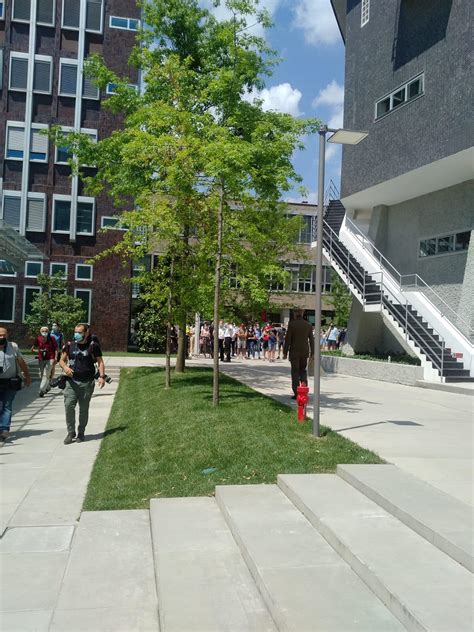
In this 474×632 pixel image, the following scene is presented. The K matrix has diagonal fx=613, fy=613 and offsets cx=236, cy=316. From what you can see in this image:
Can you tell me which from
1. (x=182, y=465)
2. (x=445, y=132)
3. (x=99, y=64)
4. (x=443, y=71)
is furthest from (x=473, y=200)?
(x=182, y=465)

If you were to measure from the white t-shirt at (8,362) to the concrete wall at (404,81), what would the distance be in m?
12.9

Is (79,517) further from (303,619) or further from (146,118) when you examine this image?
(146,118)

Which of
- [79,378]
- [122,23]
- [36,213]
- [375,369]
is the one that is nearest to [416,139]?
[375,369]

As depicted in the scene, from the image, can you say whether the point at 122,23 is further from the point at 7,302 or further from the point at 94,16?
the point at 7,302

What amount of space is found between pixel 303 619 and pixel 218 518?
2.22 m

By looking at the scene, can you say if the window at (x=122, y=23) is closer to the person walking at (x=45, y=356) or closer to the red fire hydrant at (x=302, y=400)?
the person walking at (x=45, y=356)

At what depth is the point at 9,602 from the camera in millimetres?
4047

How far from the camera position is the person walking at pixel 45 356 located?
52.1ft

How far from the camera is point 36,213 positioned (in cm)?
3250

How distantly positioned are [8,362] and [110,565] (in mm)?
5722

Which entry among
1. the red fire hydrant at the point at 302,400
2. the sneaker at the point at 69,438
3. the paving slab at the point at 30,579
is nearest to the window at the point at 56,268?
the sneaker at the point at 69,438

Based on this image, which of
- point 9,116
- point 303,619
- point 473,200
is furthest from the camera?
point 9,116

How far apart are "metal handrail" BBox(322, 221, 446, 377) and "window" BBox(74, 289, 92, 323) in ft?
45.5

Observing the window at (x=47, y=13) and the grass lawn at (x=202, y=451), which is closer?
the grass lawn at (x=202, y=451)
